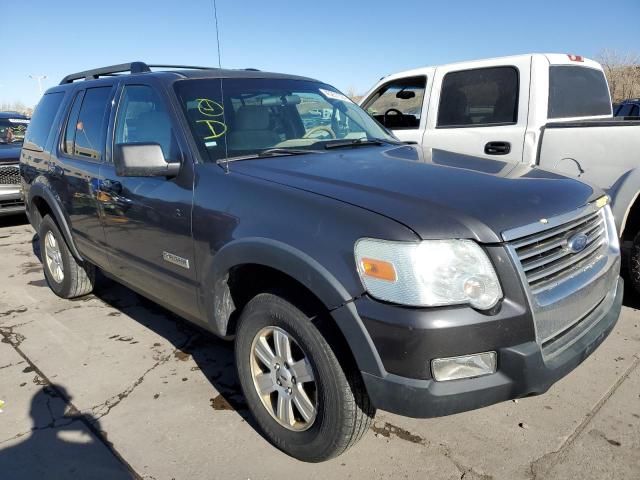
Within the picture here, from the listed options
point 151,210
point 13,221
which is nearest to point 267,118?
point 151,210

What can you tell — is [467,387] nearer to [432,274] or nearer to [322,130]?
[432,274]

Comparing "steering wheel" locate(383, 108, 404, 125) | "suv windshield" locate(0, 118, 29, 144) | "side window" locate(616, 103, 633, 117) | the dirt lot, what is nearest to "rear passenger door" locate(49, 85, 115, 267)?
the dirt lot

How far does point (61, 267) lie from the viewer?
467 cm

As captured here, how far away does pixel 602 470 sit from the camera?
2309 mm

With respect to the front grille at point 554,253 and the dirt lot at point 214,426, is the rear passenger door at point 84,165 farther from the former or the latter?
the front grille at point 554,253

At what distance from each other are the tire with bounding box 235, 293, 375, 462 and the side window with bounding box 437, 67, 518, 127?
3461mm

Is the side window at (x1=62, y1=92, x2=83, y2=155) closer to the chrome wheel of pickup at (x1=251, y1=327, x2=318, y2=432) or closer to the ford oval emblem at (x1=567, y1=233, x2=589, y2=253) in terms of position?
the chrome wheel of pickup at (x1=251, y1=327, x2=318, y2=432)

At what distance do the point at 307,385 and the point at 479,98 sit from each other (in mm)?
3790

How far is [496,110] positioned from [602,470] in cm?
350

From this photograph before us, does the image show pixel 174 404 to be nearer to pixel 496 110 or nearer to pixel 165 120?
pixel 165 120

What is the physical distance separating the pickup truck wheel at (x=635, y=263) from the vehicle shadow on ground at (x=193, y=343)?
3124mm

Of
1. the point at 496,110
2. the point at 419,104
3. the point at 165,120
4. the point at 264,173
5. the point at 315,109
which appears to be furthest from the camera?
the point at 419,104

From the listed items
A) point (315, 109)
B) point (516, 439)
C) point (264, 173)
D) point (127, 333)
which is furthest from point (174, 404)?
point (315, 109)

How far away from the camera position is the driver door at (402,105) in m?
5.43
